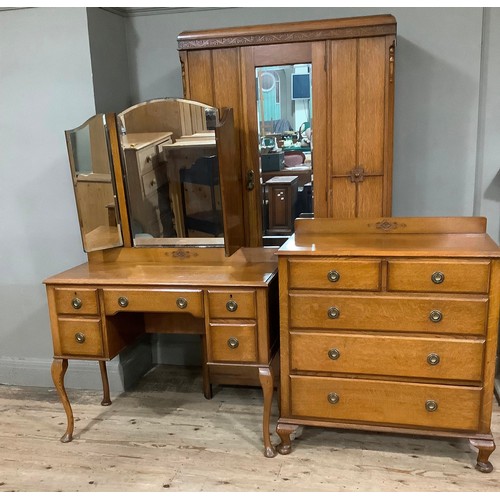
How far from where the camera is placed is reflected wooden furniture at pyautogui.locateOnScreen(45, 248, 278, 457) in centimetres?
233

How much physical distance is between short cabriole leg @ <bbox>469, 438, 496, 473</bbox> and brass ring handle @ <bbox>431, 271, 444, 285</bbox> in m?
0.71

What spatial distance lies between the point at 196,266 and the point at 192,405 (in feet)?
2.77

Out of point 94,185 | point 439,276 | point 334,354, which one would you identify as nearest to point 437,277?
point 439,276

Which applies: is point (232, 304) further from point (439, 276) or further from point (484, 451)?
point (484, 451)

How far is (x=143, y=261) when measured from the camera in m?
2.77

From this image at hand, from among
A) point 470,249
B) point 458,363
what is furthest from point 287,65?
point 458,363

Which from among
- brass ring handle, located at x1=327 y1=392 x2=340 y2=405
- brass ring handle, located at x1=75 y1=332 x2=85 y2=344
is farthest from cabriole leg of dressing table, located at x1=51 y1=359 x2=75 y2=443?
brass ring handle, located at x1=327 y1=392 x2=340 y2=405

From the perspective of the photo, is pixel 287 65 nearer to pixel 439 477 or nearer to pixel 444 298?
pixel 444 298

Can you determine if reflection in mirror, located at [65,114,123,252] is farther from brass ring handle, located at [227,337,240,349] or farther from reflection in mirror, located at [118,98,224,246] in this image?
brass ring handle, located at [227,337,240,349]

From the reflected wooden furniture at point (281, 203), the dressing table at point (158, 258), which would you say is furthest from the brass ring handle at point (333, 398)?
the reflected wooden furniture at point (281, 203)

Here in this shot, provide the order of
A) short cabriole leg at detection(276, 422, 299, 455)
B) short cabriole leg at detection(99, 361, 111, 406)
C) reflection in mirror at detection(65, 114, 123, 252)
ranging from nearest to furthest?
short cabriole leg at detection(276, 422, 299, 455) → reflection in mirror at detection(65, 114, 123, 252) → short cabriole leg at detection(99, 361, 111, 406)

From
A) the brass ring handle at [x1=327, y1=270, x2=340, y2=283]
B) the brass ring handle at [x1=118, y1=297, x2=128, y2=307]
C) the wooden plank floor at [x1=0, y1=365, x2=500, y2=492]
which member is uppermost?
the brass ring handle at [x1=327, y1=270, x2=340, y2=283]

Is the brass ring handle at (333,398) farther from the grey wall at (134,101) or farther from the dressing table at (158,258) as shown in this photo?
the grey wall at (134,101)

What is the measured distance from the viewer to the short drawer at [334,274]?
219 centimetres
